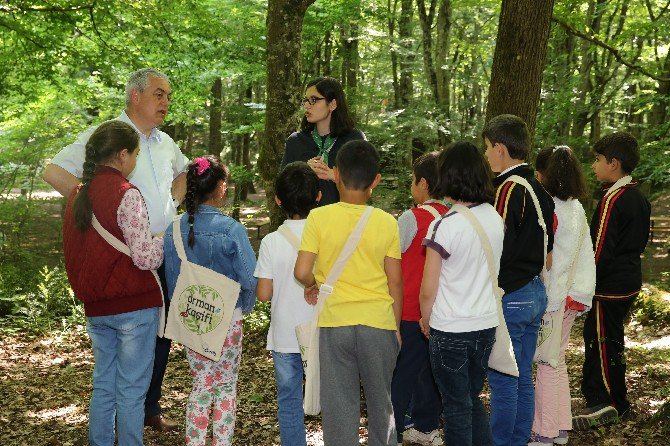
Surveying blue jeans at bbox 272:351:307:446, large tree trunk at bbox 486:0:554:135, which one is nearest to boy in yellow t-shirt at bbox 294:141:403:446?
blue jeans at bbox 272:351:307:446

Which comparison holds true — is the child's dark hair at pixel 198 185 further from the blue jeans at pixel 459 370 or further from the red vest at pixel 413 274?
the blue jeans at pixel 459 370

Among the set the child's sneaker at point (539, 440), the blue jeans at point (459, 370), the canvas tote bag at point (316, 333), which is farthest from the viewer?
the child's sneaker at point (539, 440)

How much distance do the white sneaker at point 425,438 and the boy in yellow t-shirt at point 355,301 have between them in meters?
1.17

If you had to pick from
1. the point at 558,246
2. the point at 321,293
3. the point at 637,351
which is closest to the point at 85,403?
the point at 321,293

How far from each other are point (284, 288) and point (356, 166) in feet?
2.98

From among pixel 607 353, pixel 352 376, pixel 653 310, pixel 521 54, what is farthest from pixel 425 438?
pixel 653 310

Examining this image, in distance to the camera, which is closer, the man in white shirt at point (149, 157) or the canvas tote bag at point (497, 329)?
the canvas tote bag at point (497, 329)

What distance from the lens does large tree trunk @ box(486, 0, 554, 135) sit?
554 centimetres

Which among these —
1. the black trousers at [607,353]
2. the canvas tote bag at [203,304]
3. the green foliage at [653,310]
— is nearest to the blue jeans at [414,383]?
the canvas tote bag at [203,304]

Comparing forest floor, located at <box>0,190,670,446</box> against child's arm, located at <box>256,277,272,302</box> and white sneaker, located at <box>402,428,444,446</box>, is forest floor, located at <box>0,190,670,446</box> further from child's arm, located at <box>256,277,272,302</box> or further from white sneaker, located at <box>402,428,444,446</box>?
child's arm, located at <box>256,277,272,302</box>

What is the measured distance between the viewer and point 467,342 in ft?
11.6

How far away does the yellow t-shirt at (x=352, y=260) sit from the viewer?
3.42 metres

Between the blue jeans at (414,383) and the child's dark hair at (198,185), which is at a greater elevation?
the child's dark hair at (198,185)

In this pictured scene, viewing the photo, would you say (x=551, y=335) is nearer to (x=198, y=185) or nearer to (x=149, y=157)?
(x=198, y=185)
